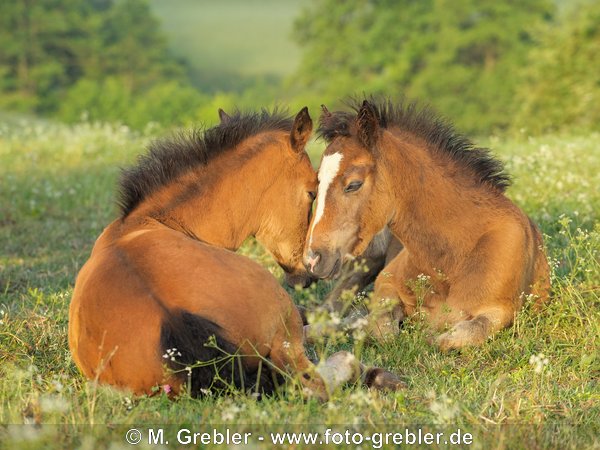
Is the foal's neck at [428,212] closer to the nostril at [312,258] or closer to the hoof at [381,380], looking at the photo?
the nostril at [312,258]

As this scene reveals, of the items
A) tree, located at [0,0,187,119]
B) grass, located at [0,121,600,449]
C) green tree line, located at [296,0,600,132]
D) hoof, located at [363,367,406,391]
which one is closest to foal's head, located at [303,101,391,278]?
grass, located at [0,121,600,449]

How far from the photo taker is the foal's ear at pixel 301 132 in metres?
5.28

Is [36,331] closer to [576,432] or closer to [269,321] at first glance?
[269,321]

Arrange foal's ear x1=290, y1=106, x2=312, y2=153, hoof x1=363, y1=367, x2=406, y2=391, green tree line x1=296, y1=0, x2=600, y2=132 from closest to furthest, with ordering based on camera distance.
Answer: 1. hoof x1=363, y1=367, x2=406, y2=391
2. foal's ear x1=290, y1=106, x2=312, y2=153
3. green tree line x1=296, y1=0, x2=600, y2=132

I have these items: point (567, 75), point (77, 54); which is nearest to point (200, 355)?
point (567, 75)

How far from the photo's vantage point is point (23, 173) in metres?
12.2

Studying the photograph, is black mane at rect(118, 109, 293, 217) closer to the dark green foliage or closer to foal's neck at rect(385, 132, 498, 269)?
foal's neck at rect(385, 132, 498, 269)

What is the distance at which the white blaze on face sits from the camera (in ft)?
17.5

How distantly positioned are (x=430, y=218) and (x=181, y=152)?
168cm

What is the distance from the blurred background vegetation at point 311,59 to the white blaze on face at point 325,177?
28.1 meters

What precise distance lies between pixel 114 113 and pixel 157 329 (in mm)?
51181

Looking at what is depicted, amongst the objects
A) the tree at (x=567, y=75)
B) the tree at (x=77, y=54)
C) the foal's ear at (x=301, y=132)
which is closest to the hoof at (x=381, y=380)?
the foal's ear at (x=301, y=132)

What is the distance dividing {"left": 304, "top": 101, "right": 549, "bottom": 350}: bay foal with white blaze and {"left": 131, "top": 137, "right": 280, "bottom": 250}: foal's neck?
409 millimetres

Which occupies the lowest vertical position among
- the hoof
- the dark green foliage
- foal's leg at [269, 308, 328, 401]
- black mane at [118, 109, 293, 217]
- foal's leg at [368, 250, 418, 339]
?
the dark green foliage
